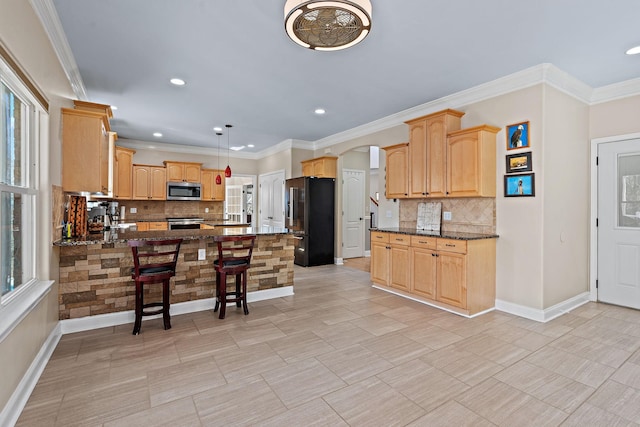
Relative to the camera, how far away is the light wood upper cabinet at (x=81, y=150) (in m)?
3.13

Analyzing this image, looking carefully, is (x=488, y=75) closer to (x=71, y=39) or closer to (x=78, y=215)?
(x=71, y=39)

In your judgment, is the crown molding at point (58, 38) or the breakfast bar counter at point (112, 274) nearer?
the crown molding at point (58, 38)

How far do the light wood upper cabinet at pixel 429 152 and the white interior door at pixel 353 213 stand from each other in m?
2.83

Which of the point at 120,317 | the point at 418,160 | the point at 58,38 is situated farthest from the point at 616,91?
the point at 120,317

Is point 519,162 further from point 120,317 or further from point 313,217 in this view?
point 120,317

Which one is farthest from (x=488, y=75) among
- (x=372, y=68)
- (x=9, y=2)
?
(x=9, y=2)

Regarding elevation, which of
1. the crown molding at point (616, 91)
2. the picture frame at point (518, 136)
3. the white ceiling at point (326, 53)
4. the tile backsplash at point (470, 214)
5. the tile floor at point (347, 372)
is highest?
the white ceiling at point (326, 53)

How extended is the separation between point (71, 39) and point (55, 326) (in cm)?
264

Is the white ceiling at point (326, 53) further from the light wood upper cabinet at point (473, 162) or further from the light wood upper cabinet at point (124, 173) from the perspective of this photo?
the light wood upper cabinet at point (124, 173)

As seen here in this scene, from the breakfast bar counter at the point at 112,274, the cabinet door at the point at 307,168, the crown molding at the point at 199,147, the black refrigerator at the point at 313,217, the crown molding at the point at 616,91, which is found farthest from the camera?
the crown molding at the point at 199,147

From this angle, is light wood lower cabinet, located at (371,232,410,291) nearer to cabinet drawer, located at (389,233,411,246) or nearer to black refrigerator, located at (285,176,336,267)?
cabinet drawer, located at (389,233,411,246)

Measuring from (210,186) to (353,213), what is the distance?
3.64 meters

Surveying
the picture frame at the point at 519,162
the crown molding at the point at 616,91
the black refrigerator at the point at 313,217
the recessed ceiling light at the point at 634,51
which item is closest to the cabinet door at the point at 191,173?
the black refrigerator at the point at 313,217

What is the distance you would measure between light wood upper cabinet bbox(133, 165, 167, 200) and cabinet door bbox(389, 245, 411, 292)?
560 cm
